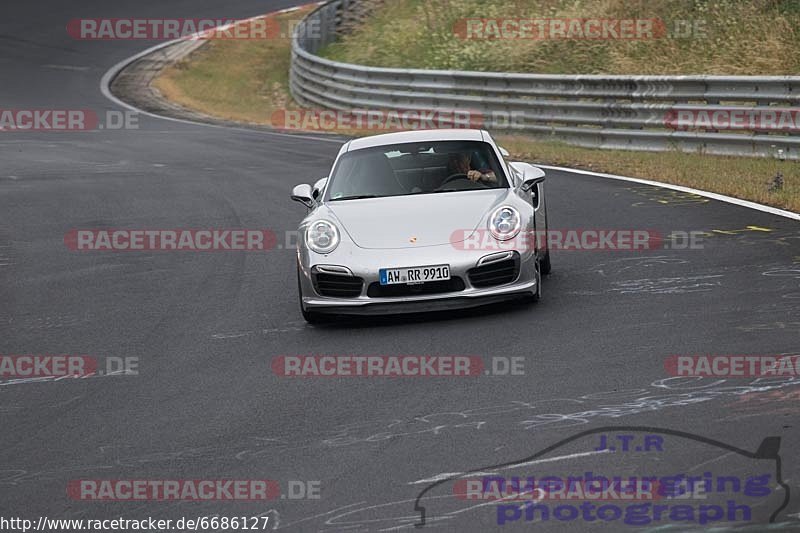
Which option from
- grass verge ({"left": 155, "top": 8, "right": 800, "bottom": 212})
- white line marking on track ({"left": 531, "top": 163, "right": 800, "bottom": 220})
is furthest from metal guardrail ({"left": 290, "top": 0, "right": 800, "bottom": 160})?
white line marking on track ({"left": 531, "top": 163, "right": 800, "bottom": 220})

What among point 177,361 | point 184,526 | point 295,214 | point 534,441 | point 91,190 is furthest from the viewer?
point 91,190

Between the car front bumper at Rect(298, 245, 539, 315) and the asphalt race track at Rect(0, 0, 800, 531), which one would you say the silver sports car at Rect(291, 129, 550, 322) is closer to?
the car front bumper at Rect(298, 245, 539, 315)

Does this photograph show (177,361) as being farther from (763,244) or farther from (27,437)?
(763,244)

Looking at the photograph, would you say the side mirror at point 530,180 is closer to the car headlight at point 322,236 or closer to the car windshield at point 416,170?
the car windshield at point 416,170

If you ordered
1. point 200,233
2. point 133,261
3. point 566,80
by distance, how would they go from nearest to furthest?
point 133,261 < point 200,233 < point 566,80

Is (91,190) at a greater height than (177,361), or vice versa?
(91,190)

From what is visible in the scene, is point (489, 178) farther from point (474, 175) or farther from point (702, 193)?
point (702, 193)

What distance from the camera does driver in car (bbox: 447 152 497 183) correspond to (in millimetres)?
9852

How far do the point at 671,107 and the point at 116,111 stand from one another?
600 inches

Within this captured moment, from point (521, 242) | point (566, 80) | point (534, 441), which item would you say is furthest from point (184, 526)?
point (566, 80)

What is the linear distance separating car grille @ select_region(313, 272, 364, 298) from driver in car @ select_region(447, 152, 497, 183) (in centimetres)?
159

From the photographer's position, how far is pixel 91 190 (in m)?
17.3

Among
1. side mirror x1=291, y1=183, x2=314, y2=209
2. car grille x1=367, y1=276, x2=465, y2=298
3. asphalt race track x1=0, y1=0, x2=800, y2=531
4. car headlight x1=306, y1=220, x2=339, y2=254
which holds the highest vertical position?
side mirror x1=291, y1=183, x2=314, y2=209

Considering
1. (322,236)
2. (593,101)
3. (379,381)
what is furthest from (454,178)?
(593,101)
